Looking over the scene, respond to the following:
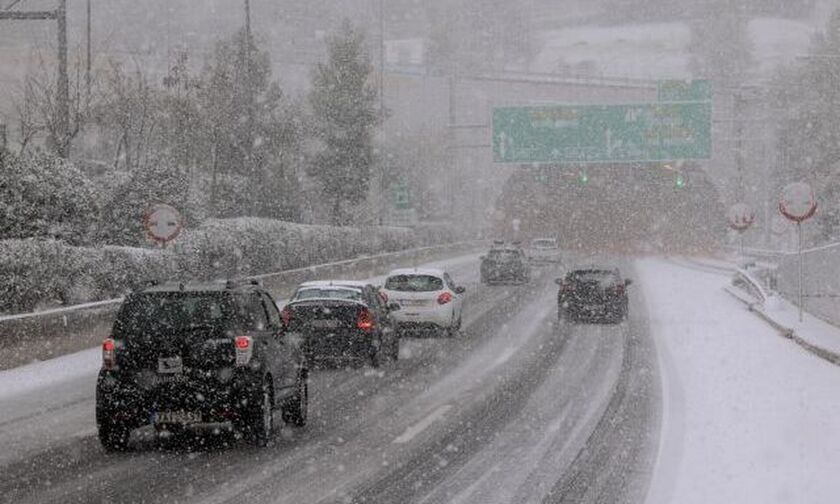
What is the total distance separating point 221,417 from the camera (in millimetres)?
11641

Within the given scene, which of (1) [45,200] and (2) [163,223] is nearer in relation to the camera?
(2) [163,223]

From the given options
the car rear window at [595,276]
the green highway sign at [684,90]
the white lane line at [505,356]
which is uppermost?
the green highway sign at [684,90]

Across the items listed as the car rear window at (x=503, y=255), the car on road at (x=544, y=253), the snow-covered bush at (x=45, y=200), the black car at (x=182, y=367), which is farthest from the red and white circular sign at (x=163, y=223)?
the car on road at (x=544, y=253)

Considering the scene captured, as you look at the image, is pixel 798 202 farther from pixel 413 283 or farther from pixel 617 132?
pixel 617 132

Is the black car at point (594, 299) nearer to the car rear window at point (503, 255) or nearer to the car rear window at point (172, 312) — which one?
the car rear window at point (503, 255)

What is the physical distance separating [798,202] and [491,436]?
16167mm

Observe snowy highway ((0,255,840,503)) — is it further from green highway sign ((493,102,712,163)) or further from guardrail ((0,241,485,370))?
green highway sign ((493,102,712,163))

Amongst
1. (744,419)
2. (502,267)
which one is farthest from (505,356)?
(502,267)

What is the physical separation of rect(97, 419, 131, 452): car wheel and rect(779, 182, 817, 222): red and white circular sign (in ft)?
60.3

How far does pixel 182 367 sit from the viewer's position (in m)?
11.6

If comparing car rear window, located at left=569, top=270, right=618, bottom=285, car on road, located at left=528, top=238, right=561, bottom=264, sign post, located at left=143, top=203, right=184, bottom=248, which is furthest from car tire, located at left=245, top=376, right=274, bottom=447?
car on road, located at left=528, top=238, right=561, bottom=264

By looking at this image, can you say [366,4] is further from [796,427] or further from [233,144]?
[796,427]

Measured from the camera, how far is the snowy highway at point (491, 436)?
9625mm

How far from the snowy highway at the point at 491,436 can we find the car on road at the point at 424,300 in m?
2.58
